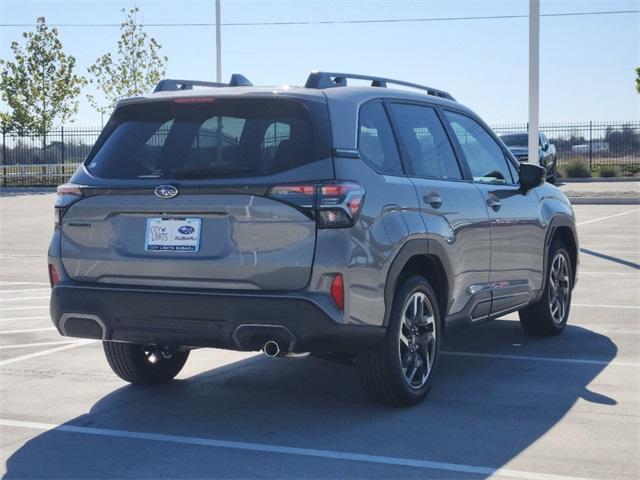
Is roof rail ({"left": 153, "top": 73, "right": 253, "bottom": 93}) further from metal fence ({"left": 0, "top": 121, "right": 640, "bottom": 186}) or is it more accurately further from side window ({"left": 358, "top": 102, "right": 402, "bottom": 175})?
metal fence ({"left": 0, "top": 121, "right": 640, "bottom": 186})

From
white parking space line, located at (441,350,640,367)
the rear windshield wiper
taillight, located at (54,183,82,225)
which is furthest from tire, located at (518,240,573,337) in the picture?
taillight, located at (54,183,82,225)

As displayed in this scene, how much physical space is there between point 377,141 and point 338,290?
1082 millimetres

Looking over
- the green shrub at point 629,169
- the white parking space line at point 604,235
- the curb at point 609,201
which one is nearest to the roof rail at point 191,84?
the white parking space line at point 604,235

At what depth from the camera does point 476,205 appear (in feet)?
23.6

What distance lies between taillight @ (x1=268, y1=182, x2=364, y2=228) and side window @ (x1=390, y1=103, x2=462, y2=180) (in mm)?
973

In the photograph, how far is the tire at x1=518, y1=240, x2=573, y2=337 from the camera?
28.6 ft

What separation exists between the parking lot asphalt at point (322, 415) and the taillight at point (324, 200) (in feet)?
3.71

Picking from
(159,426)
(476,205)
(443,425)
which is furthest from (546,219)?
(159,426)

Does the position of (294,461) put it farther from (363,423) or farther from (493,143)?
(493,143)

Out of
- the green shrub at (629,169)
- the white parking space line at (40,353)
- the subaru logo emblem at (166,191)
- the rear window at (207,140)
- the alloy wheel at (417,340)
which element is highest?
the green shrub at (629,169)

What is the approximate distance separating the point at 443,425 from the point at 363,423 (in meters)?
0.43

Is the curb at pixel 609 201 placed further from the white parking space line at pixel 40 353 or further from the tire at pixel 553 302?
the white parking space line at pixel 40 353

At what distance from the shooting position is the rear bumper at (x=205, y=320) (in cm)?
557

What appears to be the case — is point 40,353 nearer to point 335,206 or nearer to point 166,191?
point 166,191
